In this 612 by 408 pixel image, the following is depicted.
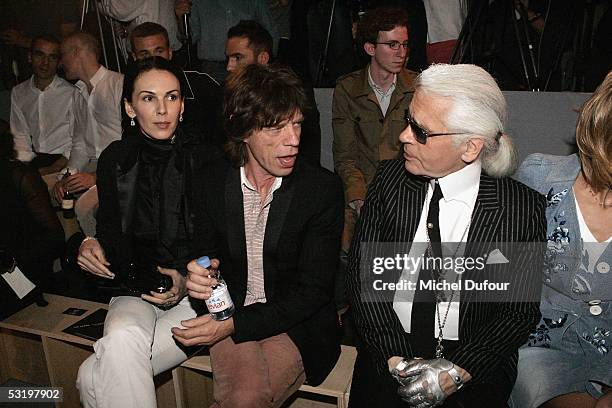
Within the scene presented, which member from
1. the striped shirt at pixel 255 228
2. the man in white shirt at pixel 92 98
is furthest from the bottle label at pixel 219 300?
the man in white shirt at pixel 92 98

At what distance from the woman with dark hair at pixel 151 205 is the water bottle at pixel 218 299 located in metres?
0.30

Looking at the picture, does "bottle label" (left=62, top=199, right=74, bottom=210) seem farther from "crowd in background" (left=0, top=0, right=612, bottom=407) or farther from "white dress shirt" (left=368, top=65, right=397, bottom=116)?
"white dress shirt" (left=368, top=65, right=397, bottom=116)

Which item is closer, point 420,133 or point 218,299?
point 420,133

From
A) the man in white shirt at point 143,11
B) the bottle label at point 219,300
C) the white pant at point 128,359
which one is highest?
the man in white shirt at point 143,11

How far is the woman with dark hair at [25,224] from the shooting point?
8.45ft

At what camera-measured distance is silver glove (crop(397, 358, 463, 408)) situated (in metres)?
1.61

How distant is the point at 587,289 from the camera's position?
172cm

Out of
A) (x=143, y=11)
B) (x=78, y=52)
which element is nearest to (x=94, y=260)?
(x=78, y=52)

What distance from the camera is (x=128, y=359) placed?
1920mm

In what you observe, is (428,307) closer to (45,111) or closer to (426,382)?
(426,382)

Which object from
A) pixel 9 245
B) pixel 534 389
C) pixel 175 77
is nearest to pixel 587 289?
pixel 534 389

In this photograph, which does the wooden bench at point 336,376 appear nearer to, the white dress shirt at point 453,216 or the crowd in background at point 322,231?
the crowd in background at point 322,231

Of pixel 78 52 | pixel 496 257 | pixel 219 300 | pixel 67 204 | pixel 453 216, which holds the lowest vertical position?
pixel 67 204

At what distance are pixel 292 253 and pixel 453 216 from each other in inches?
23.2
